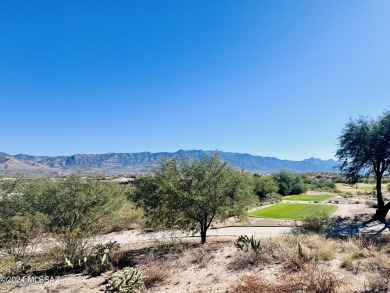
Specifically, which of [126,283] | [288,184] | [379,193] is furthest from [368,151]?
[288,184]

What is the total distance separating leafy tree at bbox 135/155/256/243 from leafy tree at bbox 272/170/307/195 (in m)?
35.8

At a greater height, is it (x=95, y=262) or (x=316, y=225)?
(x=316, y=225)

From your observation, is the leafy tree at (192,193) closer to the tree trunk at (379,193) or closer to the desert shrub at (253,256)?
the desert shrub at (253,256)

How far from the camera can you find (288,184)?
174 ft

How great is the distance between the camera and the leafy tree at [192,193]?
17.7 meters

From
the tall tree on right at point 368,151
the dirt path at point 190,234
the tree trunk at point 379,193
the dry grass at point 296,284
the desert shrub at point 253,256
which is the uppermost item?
the tall tree on right at point 368,151

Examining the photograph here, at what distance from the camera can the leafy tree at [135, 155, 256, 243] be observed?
1766 centimetres

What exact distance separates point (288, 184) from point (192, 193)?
133 ft

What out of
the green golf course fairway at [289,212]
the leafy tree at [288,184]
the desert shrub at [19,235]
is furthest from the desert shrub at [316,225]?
the leafy tree at [288,184]

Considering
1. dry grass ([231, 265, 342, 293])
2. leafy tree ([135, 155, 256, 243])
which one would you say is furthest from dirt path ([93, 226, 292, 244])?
dry grass ([231, 265, 342, 293])

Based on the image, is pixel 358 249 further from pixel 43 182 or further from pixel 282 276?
pixel 43 182

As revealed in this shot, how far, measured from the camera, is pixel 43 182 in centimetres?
2188

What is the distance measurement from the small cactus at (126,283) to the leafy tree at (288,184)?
45.2 m

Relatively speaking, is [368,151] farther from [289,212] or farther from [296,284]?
[296,284]
